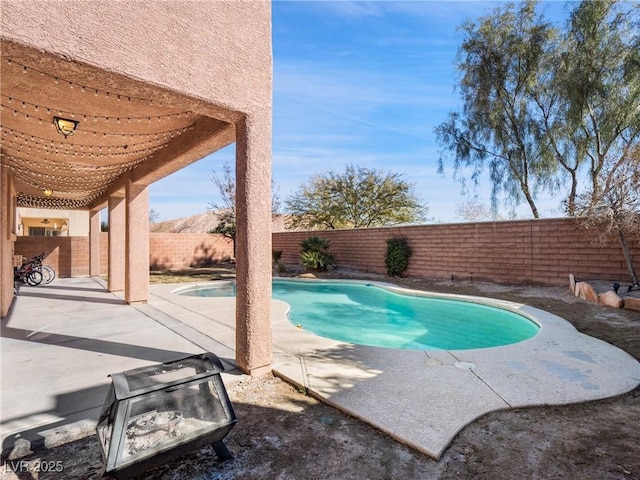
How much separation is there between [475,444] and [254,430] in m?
1.65

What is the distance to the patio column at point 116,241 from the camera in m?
8.54

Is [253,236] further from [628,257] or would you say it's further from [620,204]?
[628,257]

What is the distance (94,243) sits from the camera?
42.0ft

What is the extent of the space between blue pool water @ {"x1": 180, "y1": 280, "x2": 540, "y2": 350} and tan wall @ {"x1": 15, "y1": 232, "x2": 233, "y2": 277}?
19.1 feet

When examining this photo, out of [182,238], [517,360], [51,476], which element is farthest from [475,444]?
[182,238]

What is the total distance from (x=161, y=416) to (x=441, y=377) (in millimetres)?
2654

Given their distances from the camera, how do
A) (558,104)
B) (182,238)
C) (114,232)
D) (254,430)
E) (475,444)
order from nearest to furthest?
1. (475,444)
2. (254,430)
3. (114,232)
4. (558,104)
5. (182,238)

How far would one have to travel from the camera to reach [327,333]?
7262 mm

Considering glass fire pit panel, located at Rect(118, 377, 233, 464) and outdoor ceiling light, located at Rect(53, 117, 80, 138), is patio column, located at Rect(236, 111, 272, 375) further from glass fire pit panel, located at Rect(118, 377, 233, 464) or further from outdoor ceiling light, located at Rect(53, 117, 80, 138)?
outdoor ceiling light, located at Rect(53, 117, 80, 138)

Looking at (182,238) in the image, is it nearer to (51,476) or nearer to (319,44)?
(319,44)

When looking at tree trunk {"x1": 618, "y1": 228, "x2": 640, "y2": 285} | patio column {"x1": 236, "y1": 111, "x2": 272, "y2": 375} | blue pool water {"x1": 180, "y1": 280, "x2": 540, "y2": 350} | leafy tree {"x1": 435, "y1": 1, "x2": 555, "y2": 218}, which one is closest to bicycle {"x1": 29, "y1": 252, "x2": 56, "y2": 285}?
blue pool water {"x1": 180, "y1": 280, "x2": 540, "y2": 350}

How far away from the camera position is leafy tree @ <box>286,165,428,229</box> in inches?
825

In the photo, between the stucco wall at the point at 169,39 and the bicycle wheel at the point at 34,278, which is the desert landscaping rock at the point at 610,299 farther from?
the bicycle wheel at the point at 34,278

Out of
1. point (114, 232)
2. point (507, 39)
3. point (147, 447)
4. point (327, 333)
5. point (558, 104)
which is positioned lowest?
point (327, 333)
